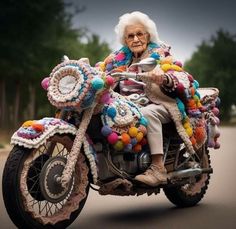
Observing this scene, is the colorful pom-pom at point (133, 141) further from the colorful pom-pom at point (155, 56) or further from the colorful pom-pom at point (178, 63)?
the colorful pom-pom at point (178, 63)

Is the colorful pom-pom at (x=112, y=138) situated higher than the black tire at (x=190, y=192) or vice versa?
the colorful pom-pom at (x=112, y=138)

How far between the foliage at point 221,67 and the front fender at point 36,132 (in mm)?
52845

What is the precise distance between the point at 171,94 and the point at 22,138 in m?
1.82

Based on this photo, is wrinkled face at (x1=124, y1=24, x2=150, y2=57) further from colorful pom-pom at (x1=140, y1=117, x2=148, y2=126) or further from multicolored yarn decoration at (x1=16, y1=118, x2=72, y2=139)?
multicolored yarn decoration at (x1=16, y1=118, x2=72, y2=139)

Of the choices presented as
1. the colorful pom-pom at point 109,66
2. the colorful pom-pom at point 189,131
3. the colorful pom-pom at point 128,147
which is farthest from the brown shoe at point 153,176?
the colorful pom-pom at point 109,66

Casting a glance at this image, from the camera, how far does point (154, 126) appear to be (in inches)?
236

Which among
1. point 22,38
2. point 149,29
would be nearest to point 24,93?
point 22,38

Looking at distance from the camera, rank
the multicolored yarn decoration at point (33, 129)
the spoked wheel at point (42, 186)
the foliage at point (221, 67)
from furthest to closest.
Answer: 1. the foliage at point (221, 67)
2. the multicolored yarn decoration at point (33, 129)
3. the spoked wheel at point (42, 186)

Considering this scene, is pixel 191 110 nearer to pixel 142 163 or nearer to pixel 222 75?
pixel 142 163

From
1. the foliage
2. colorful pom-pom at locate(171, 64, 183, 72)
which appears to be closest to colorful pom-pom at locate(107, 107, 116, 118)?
colorful pom-pom at locate(171, 64, 183, 72)

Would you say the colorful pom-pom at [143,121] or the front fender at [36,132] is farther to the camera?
the colorful pom-pom at [143,121]

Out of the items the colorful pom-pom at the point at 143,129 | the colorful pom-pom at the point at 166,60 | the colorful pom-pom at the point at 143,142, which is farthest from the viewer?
the colorful pom-pom at the point at 166,60

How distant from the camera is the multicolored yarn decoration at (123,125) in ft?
18.2

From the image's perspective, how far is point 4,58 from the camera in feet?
77.9
